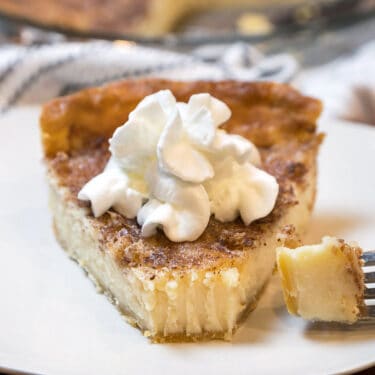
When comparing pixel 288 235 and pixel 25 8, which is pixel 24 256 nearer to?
pixel 288 235

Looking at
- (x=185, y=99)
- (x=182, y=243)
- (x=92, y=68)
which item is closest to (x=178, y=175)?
(x=182, y=243)

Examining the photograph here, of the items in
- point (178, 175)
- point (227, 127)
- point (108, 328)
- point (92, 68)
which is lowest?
point (108, 328)

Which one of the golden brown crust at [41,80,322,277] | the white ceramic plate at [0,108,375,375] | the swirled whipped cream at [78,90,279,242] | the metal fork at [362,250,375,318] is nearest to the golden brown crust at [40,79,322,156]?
the golden brown crust at [41,80,322,277]

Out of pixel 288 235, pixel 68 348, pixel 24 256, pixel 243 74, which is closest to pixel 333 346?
pixel 288 235

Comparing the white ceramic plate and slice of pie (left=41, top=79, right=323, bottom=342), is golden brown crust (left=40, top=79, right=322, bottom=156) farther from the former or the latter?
the white ceramic plate

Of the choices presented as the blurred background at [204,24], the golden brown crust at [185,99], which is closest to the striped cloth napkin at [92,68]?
the blurred background at [204,24]

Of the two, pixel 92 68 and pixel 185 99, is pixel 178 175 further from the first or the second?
pixel 92 68

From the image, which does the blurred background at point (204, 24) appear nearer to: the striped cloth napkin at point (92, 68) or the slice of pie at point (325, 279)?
the striped cloth napkin at point (92, 68)
